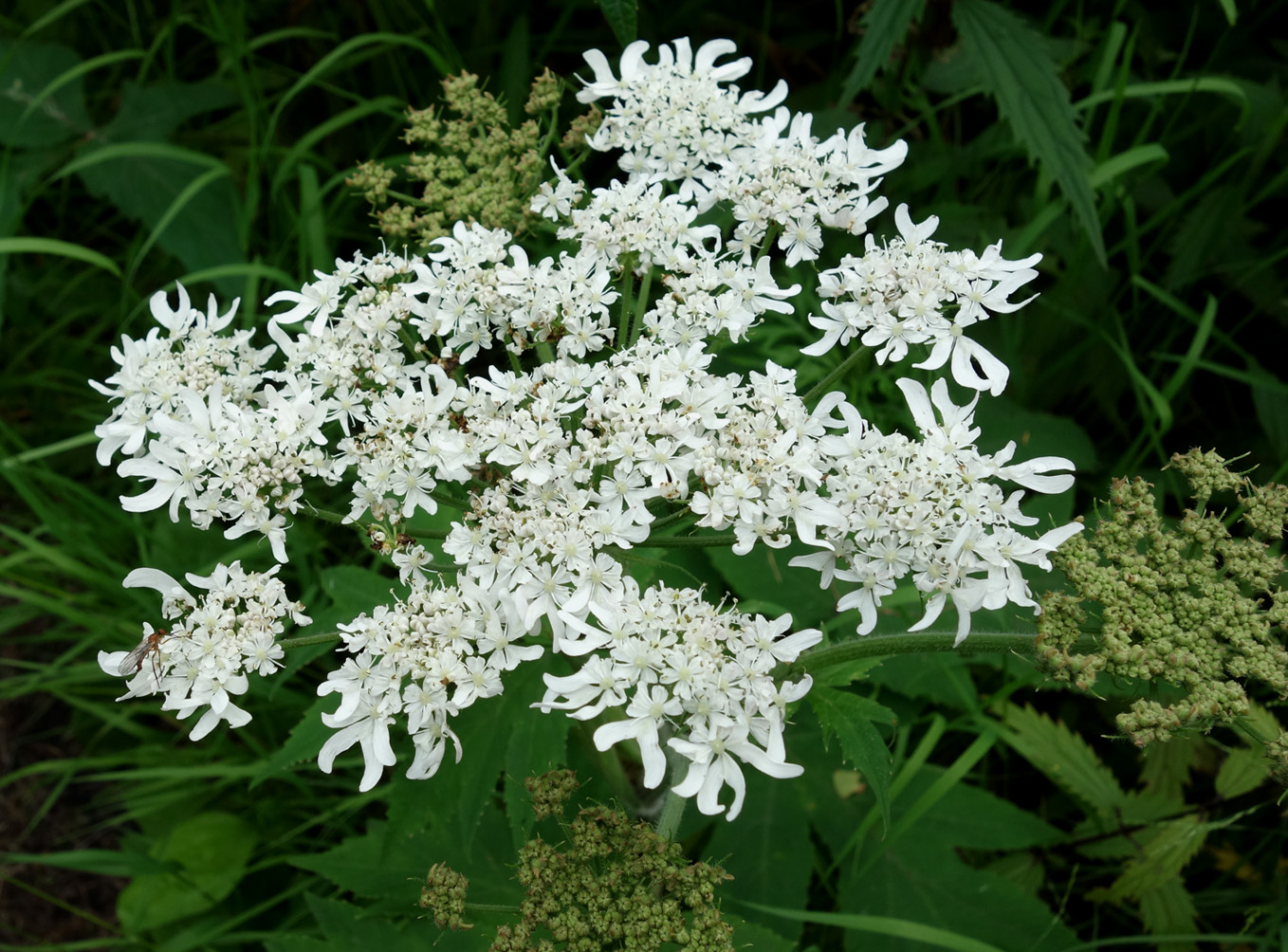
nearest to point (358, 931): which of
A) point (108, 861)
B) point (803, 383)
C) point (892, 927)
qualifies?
point (108, 861)

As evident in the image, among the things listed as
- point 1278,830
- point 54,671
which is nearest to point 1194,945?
point 1278,830

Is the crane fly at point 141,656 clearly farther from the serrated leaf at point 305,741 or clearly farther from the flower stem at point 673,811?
the flower stem at point 673,811

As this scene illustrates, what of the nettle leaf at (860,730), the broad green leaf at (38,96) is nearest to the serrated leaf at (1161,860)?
the nettle leaf at (860,730)

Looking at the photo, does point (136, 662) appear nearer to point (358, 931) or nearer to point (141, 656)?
point (141, 656)

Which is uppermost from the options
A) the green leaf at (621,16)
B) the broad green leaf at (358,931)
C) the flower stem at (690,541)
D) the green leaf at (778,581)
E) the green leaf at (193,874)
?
the green leaf at (621,16)

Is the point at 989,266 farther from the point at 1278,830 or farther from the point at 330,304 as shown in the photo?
the point at 1278,830

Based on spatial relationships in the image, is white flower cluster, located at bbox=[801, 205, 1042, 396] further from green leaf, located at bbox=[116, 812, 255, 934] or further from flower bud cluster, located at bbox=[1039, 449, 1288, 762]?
green leaf, located at bbox=[116, 812, 255, 934]

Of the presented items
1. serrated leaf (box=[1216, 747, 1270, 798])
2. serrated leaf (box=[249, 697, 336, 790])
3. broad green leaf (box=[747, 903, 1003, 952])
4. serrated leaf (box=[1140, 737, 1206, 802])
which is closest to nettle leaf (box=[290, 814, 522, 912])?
serrated leaf (box=[249, 697, 336, 790])
